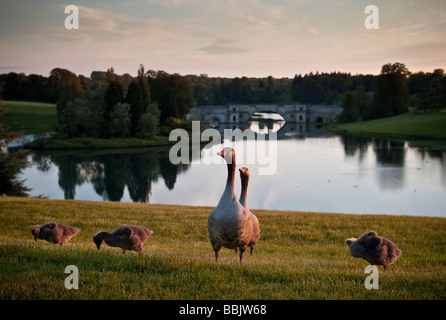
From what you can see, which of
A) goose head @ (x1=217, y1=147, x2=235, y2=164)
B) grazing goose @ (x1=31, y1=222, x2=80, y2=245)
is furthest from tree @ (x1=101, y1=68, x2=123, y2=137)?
goose head @ (x1=217, y1=147, x2=235, y2=164)

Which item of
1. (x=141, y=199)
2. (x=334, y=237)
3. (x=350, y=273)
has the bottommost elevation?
(x=141, y=199)

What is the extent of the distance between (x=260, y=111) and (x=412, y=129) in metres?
63.3

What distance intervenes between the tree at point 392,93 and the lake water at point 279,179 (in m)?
55.5

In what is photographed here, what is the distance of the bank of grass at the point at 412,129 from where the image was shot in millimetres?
75062

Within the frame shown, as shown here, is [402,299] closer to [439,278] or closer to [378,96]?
[439,278]

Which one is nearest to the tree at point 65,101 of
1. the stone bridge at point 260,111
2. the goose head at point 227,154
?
the stone bridge at point 260,111

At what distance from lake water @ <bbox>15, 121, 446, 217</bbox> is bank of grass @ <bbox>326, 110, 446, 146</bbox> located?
58.3 ft

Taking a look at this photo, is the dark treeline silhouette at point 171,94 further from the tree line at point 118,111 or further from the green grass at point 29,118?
the green grass at point 29,118

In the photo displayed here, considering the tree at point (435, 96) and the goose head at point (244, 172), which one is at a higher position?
the tree at point (435, 96)

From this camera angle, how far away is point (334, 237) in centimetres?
1337

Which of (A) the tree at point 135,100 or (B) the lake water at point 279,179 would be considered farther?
(A) the tree at point 135,100
